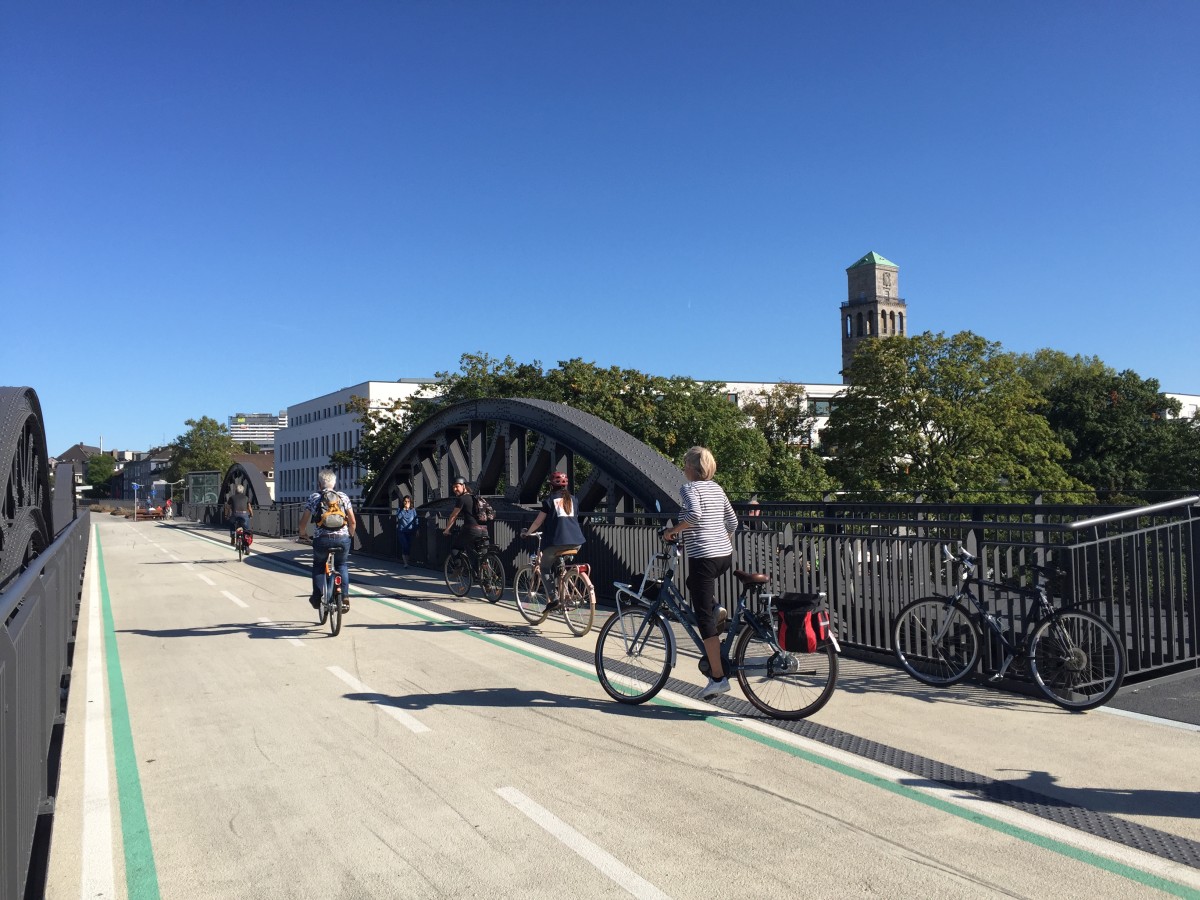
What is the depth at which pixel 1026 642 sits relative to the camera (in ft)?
22.0

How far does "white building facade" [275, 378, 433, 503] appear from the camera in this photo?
9056cm

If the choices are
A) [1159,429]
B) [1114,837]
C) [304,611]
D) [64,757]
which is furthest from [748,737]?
[1159,429]

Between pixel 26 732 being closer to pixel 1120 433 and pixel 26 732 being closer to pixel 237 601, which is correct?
pixel 237 601

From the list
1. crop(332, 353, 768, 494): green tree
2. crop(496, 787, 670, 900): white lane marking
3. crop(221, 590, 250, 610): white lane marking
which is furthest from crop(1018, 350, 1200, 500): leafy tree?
crop(496, 787, 670, 900): white lane marking

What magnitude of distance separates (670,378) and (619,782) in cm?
4219

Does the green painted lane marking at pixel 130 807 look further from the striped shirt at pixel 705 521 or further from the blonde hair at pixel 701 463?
the blonde hair at pixel 701 463

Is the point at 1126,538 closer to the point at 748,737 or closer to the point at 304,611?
the point at 748,737

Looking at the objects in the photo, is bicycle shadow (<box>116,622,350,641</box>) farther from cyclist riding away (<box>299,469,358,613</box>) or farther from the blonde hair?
the blonde hair

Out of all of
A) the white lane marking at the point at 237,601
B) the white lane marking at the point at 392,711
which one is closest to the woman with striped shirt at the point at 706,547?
the white lane marking at the point at 392,711

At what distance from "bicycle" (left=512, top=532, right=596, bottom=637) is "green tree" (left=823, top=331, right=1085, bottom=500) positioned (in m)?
38.4

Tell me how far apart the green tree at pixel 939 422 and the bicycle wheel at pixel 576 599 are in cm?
3886

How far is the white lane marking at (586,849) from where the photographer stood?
383cm

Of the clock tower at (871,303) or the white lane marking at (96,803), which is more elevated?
the clock tower at (871,303)

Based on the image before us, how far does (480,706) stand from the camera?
7.05 metres
